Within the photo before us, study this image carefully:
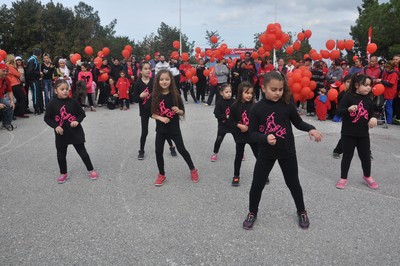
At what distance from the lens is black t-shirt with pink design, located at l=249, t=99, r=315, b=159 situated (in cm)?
319

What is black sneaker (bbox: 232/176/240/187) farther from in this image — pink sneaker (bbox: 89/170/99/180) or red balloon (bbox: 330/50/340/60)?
red balloon (bbox: 330/50/340/60)

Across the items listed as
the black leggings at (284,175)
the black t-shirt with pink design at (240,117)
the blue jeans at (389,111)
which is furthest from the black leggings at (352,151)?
the blue jeans at (389,111)

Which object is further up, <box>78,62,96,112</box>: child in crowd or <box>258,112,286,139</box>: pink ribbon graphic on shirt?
<box>78,62,96,112</box>: child in crowd

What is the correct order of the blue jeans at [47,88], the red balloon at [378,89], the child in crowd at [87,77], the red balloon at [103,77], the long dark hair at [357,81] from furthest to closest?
the red balloon at [103,77]
the child in crowd at [87,77]
the blue jeans at [47,88]
the red balloon at [378,89]
the long dark hair at [357,81]

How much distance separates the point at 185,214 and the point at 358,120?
264cm

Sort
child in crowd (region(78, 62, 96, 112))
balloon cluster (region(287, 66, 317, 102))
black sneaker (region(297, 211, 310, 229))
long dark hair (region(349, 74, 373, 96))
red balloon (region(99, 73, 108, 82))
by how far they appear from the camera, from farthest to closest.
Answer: red balloon (region(99, 73, 108, 82))
child in crowd (region(78, 62, 96, 112))
balloon cluster (region(287, 66, 317, 102))
long dark hair (region(349, 74, 373, 96))
black sneaker (region(297, 211, 310, 229))

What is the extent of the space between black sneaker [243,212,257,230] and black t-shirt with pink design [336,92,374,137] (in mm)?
1999

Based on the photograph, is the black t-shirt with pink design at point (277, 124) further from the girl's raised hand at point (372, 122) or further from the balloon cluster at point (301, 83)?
the balloon cluster at point (301, 83)

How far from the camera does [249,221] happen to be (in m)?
3.40

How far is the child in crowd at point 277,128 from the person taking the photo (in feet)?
10.2

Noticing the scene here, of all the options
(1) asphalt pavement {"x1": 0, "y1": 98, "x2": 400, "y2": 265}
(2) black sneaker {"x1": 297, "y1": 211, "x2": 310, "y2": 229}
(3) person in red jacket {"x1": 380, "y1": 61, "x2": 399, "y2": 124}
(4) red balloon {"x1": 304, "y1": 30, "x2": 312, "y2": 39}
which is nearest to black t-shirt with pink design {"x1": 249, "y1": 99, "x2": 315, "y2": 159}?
(2) black sneaker {"x1": 297, "y1": 211, "x2": 310, "y2": 229}

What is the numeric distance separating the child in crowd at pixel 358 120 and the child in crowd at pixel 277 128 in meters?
1.48

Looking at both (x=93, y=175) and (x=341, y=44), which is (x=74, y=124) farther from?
(x=341, y=44)

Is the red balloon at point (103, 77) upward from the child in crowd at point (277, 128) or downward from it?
upward
